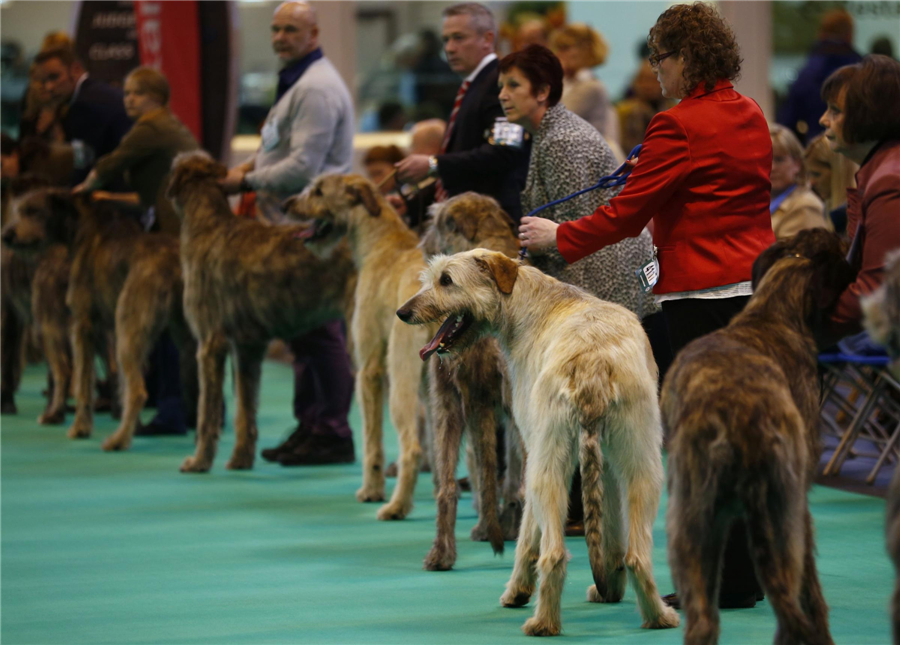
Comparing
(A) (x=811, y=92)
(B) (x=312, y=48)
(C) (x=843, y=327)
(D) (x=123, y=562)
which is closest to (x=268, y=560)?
(D) (x=123, y=562)

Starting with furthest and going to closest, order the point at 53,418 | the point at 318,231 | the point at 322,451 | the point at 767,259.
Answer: the point at 53,418 → the point at 322,451 → the point at 318,231 → the point at 767,259

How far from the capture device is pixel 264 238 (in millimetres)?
7004

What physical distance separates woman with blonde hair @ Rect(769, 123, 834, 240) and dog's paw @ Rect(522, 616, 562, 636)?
4014 mm

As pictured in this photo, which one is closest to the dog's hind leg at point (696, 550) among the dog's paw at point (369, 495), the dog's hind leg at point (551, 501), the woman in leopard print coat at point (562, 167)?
the dog's hind leg at point (551, 501)

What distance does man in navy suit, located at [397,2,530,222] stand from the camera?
18.1 ft

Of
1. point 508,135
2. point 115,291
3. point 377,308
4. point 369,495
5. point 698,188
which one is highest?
point 508,135

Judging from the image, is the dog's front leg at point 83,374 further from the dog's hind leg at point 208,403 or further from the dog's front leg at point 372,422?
the dog's front leg at point 372,422

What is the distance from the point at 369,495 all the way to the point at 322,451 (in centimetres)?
130

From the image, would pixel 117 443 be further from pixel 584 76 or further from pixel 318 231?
pixel 584 76

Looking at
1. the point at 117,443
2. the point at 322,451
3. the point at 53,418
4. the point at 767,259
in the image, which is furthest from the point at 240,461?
the point at 767,259

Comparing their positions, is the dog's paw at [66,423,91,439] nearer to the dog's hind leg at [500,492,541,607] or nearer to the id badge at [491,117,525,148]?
the id badge at [491,117,525,148]

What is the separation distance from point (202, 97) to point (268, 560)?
22.7 ft

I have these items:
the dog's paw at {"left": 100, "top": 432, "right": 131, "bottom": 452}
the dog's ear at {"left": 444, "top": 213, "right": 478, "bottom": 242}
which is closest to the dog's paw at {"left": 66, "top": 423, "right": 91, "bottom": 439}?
the dog's paw at {"left": 100, "top": 432, "right": 131, "bottom": 452}

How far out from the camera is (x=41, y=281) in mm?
8859
